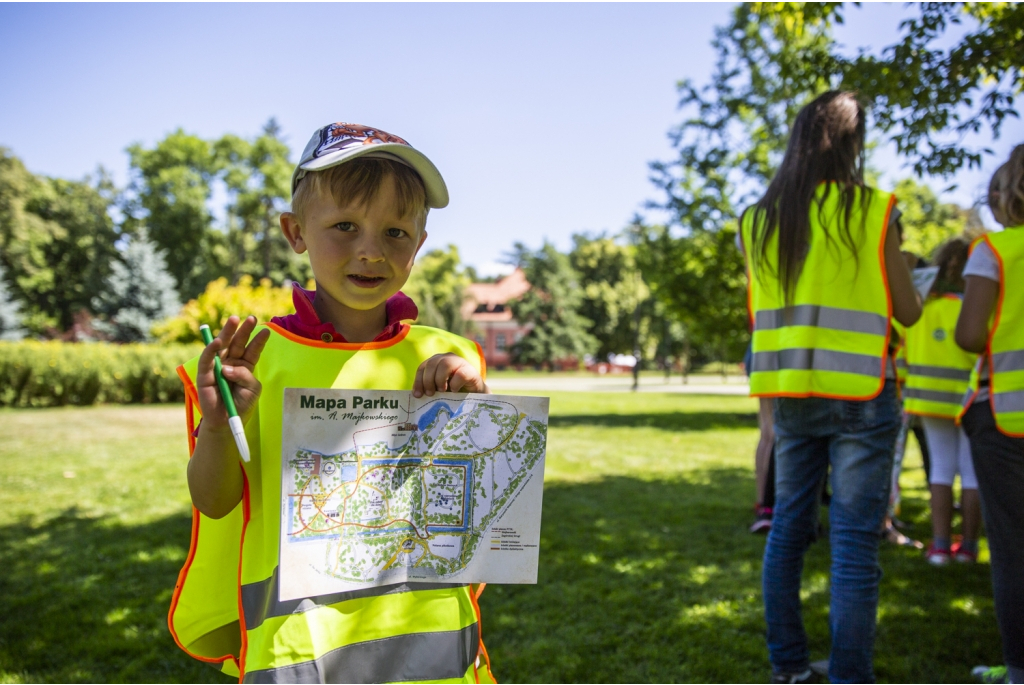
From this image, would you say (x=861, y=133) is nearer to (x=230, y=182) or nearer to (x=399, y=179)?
(x=399, y=179)

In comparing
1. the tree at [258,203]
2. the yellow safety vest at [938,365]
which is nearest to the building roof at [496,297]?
the tree at [258,203]

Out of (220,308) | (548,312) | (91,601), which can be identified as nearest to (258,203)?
(548,312)

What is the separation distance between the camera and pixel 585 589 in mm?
4105

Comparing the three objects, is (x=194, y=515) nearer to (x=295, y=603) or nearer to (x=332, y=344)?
(x=295, y=603)

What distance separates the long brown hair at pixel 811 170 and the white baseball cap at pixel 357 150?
1.81 metres

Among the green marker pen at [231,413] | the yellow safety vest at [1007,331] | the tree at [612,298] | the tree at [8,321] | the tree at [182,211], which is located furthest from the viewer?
the tree at [612,298]

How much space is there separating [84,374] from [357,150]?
62.1ft

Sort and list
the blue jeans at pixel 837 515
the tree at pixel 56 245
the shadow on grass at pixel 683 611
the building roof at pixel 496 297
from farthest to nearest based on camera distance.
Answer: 1. the building roof at pixel 496 297
2. the tree at pixel 56 245
3. the shadow on grass at pixel 683 611
4. the blue jeans at pixel 837 515

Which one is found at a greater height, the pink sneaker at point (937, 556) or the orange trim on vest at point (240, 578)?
the orange trim on vest at point (240, 578)

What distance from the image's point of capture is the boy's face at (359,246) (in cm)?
151

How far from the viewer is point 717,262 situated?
15.3 meters

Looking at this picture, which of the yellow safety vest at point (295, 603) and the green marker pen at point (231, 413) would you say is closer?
the green marker pen at point (231, 413)

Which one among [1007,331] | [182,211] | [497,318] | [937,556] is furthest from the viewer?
[497,318]

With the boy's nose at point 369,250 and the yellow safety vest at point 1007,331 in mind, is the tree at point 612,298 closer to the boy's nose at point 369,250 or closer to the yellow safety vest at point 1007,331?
the yellow safety vest at point 1007,331
